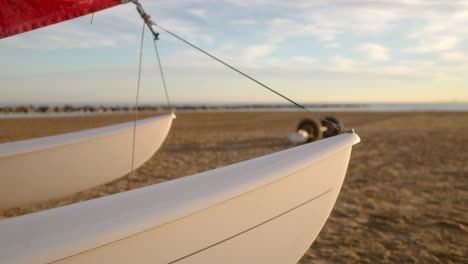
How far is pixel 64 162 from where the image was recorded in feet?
13.8

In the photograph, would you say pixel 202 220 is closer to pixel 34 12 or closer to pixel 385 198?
pixel 34 12

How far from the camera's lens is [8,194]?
3875mm

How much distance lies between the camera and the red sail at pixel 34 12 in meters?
2.59

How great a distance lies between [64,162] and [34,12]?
6.98ft

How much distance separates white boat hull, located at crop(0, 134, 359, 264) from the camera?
1534 millimetres

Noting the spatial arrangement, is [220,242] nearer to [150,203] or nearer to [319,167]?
[150,203]

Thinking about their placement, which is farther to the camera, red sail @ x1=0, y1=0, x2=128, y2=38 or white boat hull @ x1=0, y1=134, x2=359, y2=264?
red sail @ x1=0, y1=0, x2=128, y2=38

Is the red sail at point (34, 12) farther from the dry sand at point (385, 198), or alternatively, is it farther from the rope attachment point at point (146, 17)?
the dry sand at point (385, 198)

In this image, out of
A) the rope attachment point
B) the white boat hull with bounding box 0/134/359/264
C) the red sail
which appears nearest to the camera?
the white boat hull with bounding box 0/134/359/264

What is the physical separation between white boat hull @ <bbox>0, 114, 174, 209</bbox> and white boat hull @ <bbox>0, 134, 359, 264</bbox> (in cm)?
234

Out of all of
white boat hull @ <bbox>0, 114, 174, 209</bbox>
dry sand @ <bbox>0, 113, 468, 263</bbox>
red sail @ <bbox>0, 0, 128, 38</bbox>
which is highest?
red sail @ <bbox>0, 0, 128, 38</bbox>

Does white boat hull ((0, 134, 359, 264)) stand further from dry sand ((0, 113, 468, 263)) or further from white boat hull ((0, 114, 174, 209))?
white boat hull ((0, 114, 174, 209))

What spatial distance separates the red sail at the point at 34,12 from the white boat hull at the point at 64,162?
1.64 m

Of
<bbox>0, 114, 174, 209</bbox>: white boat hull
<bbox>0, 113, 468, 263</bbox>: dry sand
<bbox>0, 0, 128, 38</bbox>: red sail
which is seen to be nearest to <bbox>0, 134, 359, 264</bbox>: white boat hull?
<bbox>0, 113, 468, 263</bbox>: dry sand
